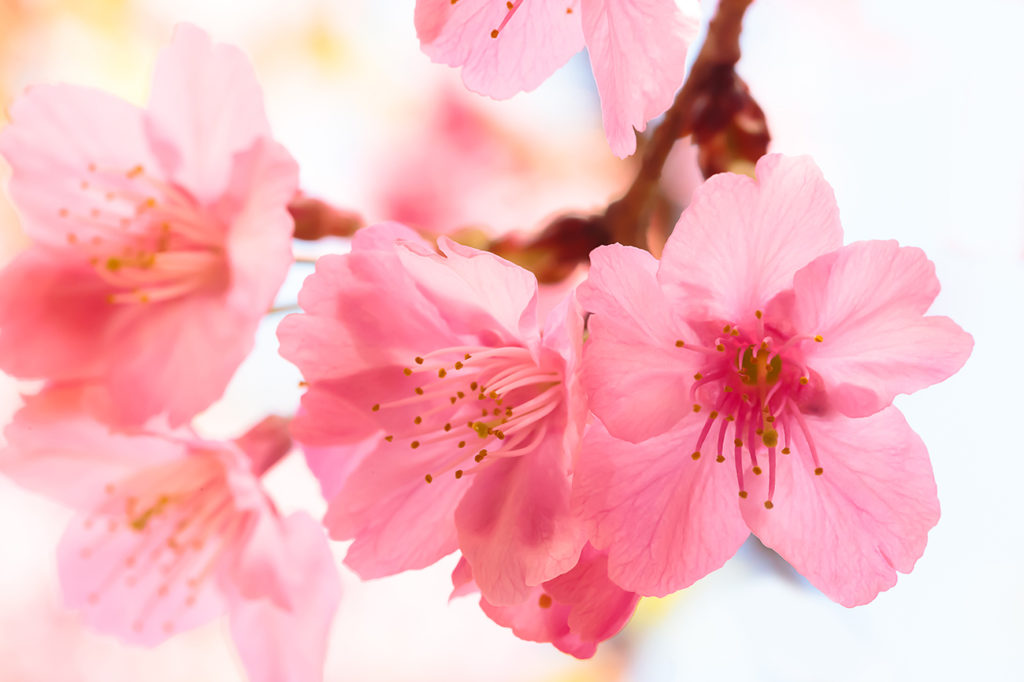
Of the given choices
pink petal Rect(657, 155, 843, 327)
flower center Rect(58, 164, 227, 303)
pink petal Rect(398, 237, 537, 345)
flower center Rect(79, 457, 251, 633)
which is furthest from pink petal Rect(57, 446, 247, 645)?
pink petal Rect(657, 155, 843, 327)

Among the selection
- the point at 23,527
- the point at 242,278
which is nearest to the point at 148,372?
the point at 242,278

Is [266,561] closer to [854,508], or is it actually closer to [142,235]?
[142,235]

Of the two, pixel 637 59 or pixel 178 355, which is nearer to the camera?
pixel 637 59

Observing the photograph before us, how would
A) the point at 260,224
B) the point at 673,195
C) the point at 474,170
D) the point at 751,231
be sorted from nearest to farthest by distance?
the point at 751,231 → the point at 260,224 → the point at 673,195 → the point at 474,170

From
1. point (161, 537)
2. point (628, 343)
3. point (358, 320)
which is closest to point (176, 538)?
point (161, 537)

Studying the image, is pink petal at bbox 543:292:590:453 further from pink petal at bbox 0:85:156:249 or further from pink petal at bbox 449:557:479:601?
pink petal at bbox 0:85:156:249

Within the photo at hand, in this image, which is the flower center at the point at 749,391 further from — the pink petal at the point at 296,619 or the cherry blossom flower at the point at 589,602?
the pink petal at the point at 296,619

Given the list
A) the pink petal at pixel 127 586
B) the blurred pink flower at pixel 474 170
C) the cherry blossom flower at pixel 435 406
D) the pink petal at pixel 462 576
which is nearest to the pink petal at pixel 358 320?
the cherry blossom flower at pixel 435 406

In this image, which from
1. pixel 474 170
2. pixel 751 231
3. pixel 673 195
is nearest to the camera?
pixel 751 231
